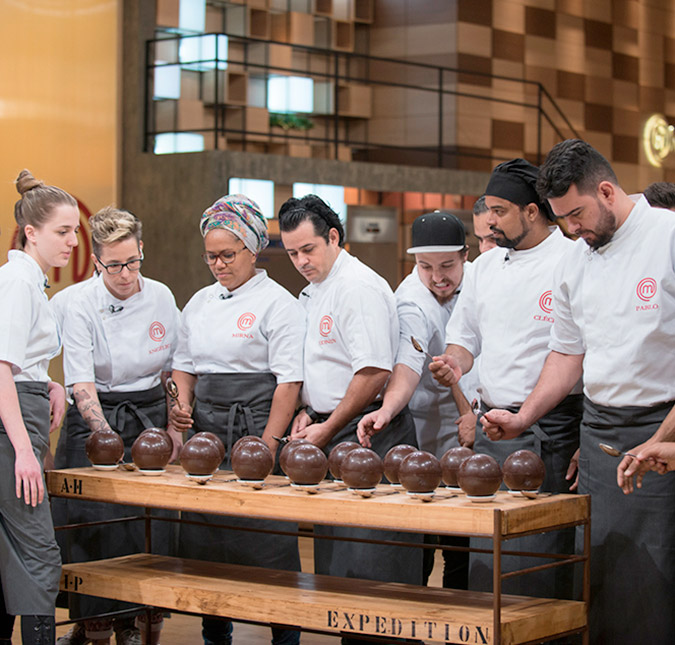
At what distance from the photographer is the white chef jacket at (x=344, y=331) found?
11.1 ft

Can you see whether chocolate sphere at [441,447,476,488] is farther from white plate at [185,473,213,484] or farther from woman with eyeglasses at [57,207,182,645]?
woman with eyeglasses at [57,207,182,645]

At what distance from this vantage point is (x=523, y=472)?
2793mm

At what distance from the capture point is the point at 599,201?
9.46ft

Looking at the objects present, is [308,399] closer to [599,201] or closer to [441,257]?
[441,257]

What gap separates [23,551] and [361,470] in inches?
40.3

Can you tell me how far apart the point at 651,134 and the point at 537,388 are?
9.40 m

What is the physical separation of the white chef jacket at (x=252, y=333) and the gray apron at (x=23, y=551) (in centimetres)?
71

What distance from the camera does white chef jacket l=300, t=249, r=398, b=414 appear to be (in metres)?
3.39

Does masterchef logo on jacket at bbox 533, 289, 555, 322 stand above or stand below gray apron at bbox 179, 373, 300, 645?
above

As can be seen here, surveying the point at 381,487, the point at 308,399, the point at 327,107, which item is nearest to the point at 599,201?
the point at 381,487

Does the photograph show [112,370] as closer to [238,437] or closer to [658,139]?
[238,437]

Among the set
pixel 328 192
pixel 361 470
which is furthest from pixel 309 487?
pixel 328 192

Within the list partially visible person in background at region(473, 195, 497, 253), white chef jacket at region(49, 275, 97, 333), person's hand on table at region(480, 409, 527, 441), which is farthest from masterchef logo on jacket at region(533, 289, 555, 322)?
white chef jacket at region(49, 275, 97, 333)

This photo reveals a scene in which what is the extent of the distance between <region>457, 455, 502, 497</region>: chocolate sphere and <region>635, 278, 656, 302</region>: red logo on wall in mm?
593
